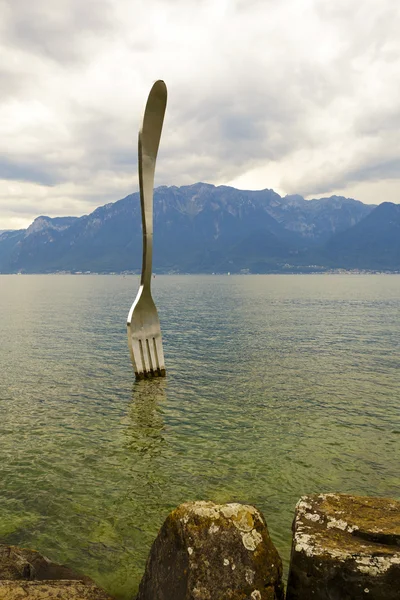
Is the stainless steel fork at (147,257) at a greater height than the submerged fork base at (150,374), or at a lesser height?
greater

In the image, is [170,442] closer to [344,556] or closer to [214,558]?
[214,558]

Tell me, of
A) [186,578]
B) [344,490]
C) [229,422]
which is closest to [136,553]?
[186,578]

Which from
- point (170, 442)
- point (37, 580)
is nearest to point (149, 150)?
point (170, 442)

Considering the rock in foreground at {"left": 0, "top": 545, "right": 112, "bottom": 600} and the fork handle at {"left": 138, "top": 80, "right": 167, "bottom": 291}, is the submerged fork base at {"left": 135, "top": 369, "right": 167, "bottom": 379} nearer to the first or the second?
the fork handle at {"left": 138, "top": 80, "right": 167, "bottom": 291}

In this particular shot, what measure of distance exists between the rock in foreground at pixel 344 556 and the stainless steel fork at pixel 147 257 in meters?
21.8

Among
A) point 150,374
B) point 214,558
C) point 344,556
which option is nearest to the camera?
point 344,556

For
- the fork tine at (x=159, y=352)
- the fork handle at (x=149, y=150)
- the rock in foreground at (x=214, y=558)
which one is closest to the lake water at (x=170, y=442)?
the fork tine at (x=159, y=352)

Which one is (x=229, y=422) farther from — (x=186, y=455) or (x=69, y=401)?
(x=69, y=401)

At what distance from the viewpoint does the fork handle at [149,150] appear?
1093 inches

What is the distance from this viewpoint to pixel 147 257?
29.4 metres

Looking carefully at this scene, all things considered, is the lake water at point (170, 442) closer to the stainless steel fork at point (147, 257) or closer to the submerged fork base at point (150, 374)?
the submerged fork base at point (150, 374)

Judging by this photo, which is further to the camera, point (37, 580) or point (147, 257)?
point (147, 257)

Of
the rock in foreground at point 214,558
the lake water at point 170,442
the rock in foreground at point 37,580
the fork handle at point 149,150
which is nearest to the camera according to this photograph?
the rock in foreground at point 214,558

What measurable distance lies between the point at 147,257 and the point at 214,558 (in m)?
23.7
